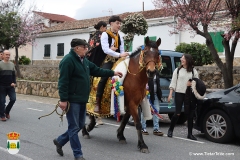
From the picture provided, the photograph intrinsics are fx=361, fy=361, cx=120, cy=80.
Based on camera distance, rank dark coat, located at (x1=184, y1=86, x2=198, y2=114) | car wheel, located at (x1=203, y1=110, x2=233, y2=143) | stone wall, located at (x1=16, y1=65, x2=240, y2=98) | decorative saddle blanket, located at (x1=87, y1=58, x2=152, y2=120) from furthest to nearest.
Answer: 1. stone wall, located at (x1=16, y1=65, x2=240, y2=98)
2. dark coat, located at (x1=184, y1=86, x2=198, y2=114)
3. car wheel, located at (x1=203, y1=110, x2=233, y2=143)
4. decorative saddle blanket, located at (x1=87, y1=58, x2=152, y2=120)

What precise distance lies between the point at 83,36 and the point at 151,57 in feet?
83.2

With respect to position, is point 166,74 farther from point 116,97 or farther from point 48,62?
point 48,62

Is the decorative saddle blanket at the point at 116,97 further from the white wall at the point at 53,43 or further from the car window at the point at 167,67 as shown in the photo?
the white wall at the point at 53,43

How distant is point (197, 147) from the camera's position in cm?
740

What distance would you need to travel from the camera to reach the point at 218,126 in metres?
7.86

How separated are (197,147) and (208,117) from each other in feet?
3.18

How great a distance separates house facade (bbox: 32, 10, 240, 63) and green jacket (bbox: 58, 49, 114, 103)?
16.3 metres

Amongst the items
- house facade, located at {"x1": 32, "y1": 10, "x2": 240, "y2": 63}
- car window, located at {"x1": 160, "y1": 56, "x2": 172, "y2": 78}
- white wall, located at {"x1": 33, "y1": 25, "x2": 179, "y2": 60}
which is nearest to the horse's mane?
car window, located at {"x1": 160, "y1": 56, "x2": 172, "y2": 78}

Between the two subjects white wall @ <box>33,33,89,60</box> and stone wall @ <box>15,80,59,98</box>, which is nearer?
stone wall @ <box>15,80,59,98</box>

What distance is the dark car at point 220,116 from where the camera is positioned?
755 cm

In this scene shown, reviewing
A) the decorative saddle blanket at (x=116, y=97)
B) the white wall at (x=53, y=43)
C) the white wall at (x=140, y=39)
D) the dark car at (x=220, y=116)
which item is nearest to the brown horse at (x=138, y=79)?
the decorative saddle blanket at (x=116, y=97)

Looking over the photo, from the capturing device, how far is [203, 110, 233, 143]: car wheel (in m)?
7.62

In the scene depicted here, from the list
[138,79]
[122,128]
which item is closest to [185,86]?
[138,79]

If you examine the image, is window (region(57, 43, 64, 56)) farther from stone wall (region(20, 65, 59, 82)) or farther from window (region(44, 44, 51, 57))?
stone wall (region(20, 65, 59, 82))
